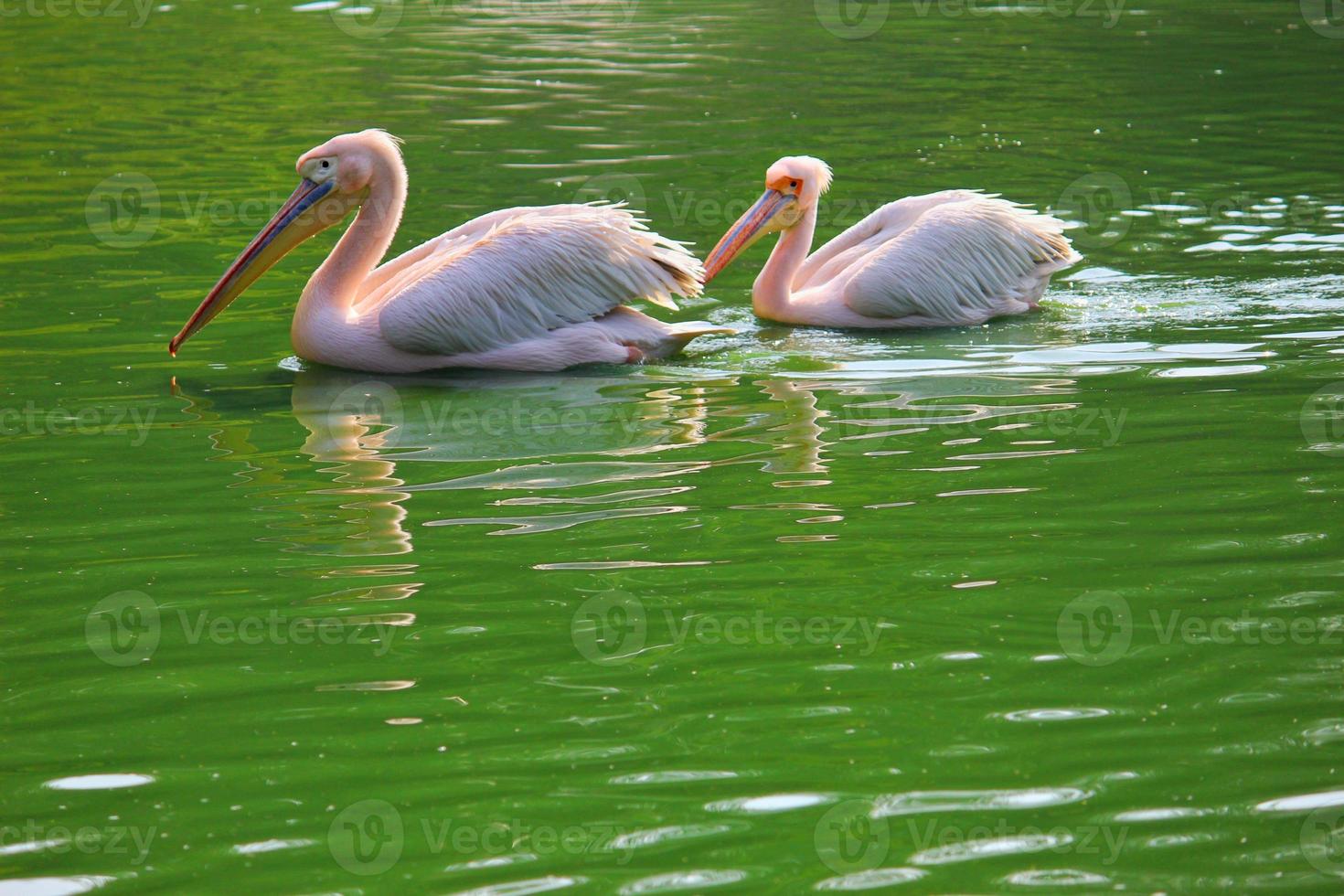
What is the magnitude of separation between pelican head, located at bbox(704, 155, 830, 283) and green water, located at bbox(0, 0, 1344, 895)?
0.37 meters

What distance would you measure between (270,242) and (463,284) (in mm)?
878

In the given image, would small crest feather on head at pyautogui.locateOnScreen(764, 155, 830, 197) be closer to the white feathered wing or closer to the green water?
the white feathered wing

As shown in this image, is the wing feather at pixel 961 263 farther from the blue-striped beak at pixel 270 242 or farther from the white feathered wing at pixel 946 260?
the blue-striped beak at pixel 270 242

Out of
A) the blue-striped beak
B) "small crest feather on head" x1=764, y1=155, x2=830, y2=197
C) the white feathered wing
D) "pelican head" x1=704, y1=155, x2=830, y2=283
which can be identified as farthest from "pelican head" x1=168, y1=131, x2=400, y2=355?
the white feathered wing

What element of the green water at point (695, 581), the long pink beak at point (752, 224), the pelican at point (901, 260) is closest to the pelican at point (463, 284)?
the green water at point (695, 581)

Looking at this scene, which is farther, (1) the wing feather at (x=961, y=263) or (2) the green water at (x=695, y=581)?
(1) the wing feather at (x=961, y=263)

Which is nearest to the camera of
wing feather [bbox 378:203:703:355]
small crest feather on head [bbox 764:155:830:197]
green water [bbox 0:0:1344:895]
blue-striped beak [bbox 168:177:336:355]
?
green water [bbox 0:0:1344:895]

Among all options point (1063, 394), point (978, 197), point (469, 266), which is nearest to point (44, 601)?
point (469, 266)

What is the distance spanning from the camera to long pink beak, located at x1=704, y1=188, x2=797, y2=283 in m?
7.40

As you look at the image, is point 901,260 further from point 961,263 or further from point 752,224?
point 752,224

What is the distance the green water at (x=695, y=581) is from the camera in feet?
9.93

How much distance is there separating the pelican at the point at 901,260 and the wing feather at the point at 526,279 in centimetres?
45

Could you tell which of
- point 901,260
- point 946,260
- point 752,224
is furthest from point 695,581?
point 752,224

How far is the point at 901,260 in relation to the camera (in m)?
6.99
